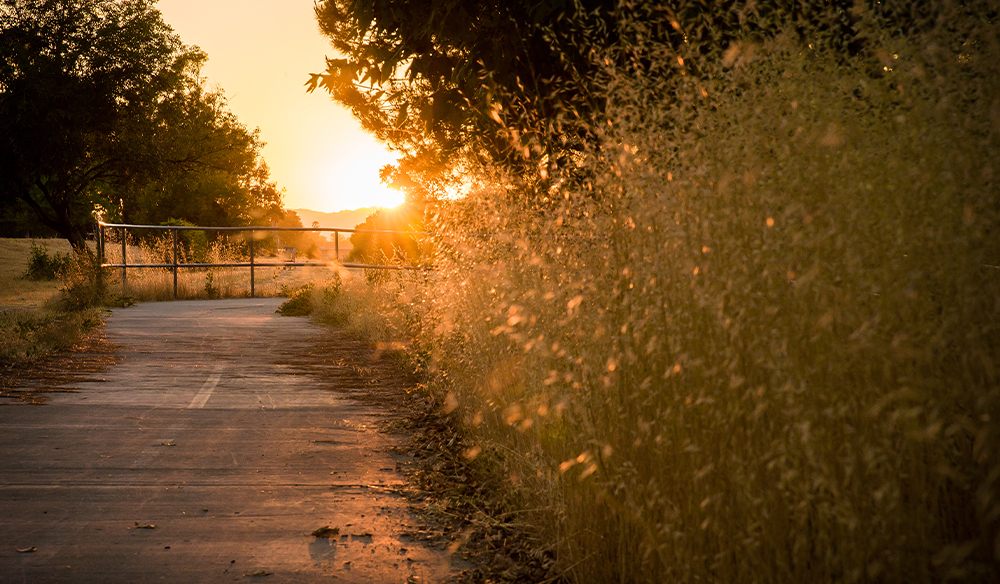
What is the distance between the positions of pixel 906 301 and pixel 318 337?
893 cm

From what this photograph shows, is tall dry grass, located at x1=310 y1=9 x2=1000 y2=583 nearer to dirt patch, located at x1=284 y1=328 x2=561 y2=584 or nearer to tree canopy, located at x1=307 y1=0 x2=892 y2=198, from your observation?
dirt patch, located at x1=284 y1=328 x2=561 y2=584

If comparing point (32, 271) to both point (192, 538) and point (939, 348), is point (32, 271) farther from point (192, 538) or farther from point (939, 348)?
point (939, 348)

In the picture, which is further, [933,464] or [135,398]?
[135,398]

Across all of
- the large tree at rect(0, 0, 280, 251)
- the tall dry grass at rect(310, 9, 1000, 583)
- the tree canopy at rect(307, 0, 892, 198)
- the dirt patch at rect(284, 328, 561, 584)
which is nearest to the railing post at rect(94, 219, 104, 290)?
the large tree at rect(0, 0, 280, 251)

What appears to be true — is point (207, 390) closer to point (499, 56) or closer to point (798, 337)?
point (499, 56)

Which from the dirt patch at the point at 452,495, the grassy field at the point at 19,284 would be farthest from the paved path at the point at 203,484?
the grassy field at the point at 19,284

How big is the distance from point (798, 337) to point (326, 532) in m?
2.29

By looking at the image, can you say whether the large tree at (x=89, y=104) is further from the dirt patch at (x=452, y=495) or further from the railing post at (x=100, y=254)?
the dirt patch at (x=452, y=495)

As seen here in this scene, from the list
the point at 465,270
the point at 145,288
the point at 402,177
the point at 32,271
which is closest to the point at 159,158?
the point at 32,271

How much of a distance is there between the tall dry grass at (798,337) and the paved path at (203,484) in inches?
39.0

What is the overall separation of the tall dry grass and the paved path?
0.99m

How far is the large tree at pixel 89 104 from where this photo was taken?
70.8 feet

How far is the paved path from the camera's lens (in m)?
3.18

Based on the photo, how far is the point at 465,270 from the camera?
552 cm
